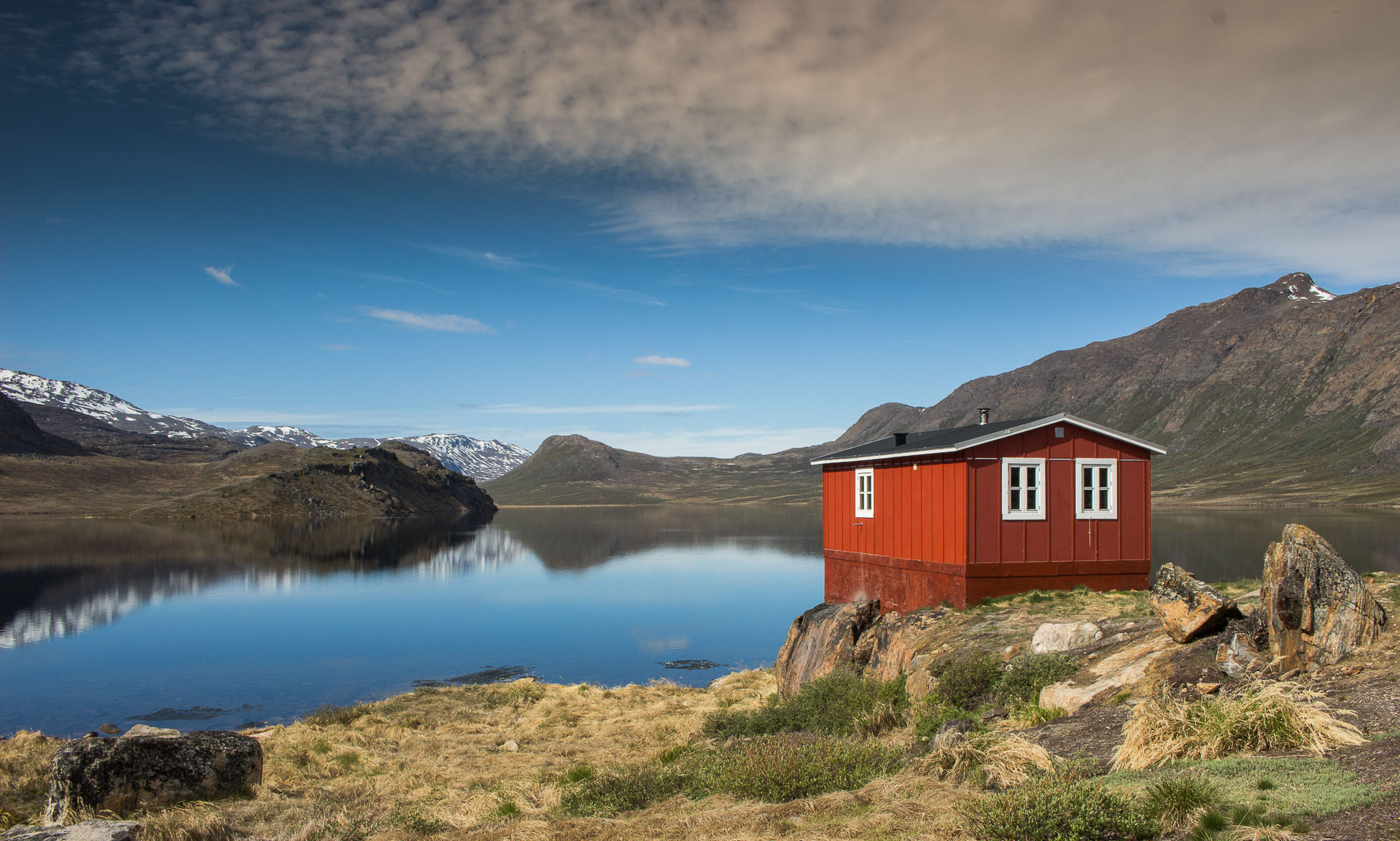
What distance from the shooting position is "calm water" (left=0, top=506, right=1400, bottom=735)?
30.4m

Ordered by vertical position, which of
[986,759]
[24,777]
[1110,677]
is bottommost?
[24,777]

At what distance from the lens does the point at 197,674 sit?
106 ft

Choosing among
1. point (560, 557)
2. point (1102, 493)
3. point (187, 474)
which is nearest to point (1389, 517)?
point (560, 557)

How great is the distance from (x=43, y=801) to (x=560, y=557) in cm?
6872

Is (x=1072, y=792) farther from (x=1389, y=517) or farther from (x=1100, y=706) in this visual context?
(x=1389, y=517)

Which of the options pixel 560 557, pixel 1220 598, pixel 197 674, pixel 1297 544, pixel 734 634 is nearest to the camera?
pixel 1297 544

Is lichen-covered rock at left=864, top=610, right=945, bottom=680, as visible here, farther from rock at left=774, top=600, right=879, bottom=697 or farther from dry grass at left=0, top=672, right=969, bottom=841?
dry grass at left=0, top=672, right=969, bottom=841

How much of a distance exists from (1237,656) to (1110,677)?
5.64 ft

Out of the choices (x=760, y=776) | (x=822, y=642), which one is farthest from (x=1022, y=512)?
(x=760, y=776)

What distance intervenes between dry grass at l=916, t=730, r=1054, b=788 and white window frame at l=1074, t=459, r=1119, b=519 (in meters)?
13.2

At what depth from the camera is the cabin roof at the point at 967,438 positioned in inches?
842

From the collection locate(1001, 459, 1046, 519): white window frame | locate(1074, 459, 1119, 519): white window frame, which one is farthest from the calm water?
locate(1074, 459, 1119, 519): white window frame

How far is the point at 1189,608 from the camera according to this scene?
41.8 feet

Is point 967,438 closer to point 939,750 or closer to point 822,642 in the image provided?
point 822,642
